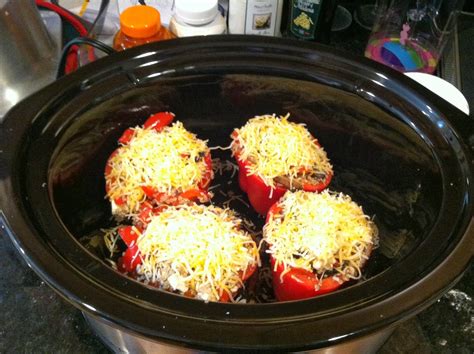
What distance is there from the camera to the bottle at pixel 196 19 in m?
1.13

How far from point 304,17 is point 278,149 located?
446 millimetres

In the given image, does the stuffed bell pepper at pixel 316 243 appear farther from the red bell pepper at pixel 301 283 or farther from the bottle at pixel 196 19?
the bottle at pixel 196 19

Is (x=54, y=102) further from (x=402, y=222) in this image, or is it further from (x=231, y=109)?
(x=402, y=222)

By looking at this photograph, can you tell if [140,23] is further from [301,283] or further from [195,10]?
[301,283]

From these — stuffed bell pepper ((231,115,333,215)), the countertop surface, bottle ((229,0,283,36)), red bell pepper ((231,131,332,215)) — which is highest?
bottle ((229,0,283,36))

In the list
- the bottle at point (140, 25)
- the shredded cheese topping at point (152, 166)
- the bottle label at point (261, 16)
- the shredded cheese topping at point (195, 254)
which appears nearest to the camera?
the shredded cheese topping at point (195, 254)

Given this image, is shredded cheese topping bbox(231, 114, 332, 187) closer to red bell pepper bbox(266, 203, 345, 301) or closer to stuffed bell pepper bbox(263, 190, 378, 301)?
stuffed bell pepper bbox(263, 190, 378, 301)

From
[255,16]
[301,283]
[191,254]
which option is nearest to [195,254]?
[191,254]

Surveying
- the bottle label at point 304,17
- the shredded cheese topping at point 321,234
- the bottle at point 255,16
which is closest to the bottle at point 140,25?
the bottle at point 255,16

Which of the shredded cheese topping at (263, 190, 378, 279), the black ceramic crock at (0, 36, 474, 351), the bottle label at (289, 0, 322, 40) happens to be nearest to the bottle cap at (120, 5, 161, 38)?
the black ceramic crock at (0, 36, 474, 351)

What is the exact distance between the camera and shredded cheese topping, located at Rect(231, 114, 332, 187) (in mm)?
928

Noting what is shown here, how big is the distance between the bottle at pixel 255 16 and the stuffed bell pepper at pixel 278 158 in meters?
0.35

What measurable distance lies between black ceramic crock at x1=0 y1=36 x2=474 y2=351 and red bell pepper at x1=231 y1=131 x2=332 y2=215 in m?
0.03

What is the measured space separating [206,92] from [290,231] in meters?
0.29
